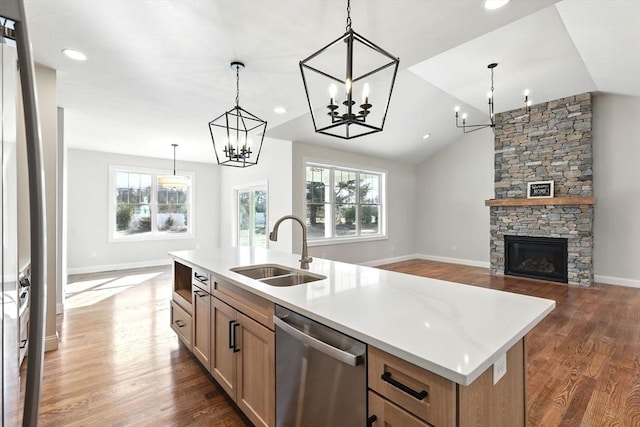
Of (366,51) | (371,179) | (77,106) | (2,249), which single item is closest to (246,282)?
(2,249)

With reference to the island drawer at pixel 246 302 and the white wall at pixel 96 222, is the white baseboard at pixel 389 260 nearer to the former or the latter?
the white wall at pixel 96 222

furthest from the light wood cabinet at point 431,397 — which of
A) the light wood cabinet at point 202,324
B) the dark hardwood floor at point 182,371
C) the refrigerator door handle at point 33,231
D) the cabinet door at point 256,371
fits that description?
the light wood cabinet at point 202,324

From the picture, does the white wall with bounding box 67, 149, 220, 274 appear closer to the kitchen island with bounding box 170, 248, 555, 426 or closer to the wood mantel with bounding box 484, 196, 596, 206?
the kitchen island with bounding box 170, 248, 555, 426

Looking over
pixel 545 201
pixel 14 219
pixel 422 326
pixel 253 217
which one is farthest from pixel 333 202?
pixel 14 219

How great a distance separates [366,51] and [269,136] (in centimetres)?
325

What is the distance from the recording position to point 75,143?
18.5 feet

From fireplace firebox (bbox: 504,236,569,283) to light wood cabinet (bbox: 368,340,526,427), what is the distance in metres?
5.57

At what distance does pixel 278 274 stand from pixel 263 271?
127 millimetres

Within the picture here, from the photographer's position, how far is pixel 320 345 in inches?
46.7

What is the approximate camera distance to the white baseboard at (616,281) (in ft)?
16.4

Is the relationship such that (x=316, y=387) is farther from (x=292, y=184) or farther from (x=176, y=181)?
(x=176, y=181)

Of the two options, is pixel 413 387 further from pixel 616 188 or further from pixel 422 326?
pixel 616 188

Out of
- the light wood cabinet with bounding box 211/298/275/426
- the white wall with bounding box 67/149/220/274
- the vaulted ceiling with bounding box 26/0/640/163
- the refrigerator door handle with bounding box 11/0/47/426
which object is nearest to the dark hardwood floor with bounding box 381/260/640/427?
the light wood cabinet with bounding box 211/298/275/426

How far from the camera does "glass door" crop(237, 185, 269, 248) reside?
21.6ft
